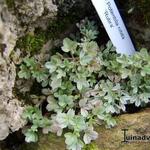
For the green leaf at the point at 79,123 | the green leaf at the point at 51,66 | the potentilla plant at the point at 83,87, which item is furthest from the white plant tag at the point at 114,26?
the green leaf at the point at 79,123

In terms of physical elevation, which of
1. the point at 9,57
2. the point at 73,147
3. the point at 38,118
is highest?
the point at 9,57

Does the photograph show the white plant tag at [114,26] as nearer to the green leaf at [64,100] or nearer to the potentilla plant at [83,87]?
the potentilla plant at [83,87]

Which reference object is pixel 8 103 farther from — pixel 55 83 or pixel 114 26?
pixel 114 26

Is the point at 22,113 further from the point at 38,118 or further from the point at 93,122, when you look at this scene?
the point at 93,122

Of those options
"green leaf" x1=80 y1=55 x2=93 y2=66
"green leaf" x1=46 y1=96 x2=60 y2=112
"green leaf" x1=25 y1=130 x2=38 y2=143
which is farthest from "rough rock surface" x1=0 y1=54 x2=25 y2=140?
"green leaf" x1=80 y1=55 x2=93 y2=66

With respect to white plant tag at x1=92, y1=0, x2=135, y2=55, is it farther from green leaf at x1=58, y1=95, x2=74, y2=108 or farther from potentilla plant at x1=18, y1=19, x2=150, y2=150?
green leaf at x1=58, y1=95, x2=74, y2=108

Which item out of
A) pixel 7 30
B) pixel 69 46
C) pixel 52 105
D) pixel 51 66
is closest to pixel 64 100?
pixel 52 105

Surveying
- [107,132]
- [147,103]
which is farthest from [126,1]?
[107,132]
